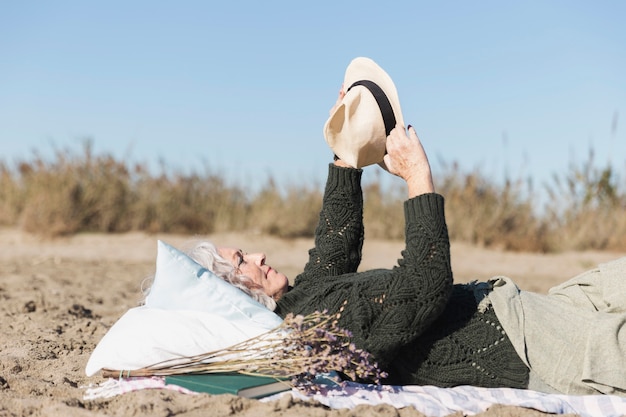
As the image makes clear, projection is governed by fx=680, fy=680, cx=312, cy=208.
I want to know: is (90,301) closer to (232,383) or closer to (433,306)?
(232,383)

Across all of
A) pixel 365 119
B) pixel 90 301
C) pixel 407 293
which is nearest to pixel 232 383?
pixel 407 293

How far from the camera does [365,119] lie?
3.04 m

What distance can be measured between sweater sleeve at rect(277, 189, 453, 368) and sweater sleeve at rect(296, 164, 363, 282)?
0.56 m

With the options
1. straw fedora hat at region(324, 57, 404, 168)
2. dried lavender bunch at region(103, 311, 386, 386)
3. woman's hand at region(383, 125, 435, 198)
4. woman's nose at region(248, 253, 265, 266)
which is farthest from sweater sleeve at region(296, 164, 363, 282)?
dried lavender bunch at region(103, 311, 386, 386)

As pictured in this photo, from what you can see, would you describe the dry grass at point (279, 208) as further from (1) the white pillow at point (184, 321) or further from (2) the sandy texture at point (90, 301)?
(1) the white pillow at point (184, 321)

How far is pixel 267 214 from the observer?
10.9 m

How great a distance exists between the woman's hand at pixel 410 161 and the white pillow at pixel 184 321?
2.63 ft

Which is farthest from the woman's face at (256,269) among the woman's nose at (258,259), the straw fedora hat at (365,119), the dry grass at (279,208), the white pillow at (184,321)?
the dry grass at (279,208)

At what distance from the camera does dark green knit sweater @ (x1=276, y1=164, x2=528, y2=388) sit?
264 centimetres

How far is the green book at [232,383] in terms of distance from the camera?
264 centimetres

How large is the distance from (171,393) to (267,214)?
8194 millimetres

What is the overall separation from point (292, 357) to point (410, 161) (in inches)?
36.6

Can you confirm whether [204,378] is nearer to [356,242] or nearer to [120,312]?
[356,242]

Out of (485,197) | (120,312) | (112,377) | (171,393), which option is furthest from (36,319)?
(485,197)
